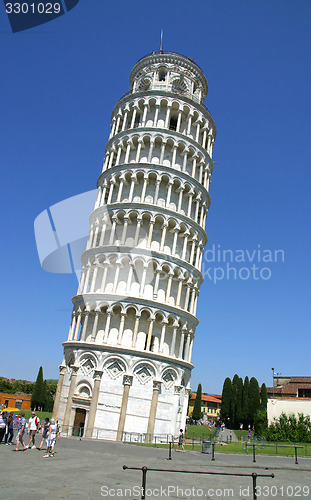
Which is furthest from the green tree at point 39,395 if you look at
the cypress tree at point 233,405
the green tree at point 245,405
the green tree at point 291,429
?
the green tree at point 291,429

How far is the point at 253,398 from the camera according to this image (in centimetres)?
6819

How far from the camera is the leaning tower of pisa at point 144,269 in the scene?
31.4m

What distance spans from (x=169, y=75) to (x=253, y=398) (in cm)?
5453

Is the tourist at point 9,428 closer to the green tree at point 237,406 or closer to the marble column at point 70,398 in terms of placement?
the marble column at point 70,398

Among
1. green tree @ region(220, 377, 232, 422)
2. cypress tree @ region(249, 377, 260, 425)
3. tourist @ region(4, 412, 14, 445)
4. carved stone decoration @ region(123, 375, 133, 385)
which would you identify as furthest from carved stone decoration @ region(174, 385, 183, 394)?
green tree @ region(220, 377, 232, 422)

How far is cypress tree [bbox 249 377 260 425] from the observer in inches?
2633

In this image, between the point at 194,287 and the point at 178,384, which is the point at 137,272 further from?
the point at 178,384

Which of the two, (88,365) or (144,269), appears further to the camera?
(144,269)

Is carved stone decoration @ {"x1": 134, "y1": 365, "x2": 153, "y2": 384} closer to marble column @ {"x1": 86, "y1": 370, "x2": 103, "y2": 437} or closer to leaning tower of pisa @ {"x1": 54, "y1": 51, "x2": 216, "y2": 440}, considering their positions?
leaning tower of pisa @ {"x1": 54, "y1": 51, "x2": 216, "y2": 440}

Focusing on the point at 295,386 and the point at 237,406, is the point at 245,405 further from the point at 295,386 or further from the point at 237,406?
the point at 295,386

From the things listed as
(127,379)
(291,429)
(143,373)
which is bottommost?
(291,429)

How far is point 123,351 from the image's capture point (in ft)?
104

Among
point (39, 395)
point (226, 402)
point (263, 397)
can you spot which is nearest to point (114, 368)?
point (39, 395)

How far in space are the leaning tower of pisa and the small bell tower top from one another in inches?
6.3
